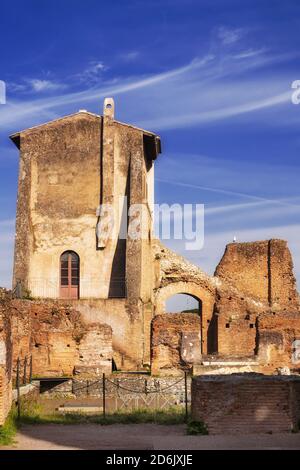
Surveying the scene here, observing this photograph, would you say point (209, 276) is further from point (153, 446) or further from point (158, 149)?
point (153, 446)

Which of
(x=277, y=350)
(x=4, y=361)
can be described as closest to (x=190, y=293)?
(x=277, y=350)

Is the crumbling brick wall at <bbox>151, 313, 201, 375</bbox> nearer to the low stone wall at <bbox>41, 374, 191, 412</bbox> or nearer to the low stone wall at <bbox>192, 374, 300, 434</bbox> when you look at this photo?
the low stone wall at <bbox>41, 374, 191, 412</bbox>

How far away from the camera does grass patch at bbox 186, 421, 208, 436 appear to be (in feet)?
41.2

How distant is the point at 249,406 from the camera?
1264cm

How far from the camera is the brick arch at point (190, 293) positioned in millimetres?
29062

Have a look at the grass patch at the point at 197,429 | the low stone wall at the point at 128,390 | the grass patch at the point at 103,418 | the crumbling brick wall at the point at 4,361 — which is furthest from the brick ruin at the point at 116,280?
the grass patch at the point at 197,429

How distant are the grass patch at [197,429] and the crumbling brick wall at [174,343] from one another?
8.56 m

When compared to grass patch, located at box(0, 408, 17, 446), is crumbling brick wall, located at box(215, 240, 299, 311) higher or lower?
higher

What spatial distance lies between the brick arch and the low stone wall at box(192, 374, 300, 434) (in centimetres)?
1613

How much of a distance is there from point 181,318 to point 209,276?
8.45 metres

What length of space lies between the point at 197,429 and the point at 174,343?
9.02 metres

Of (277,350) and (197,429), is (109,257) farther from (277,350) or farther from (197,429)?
(197,429)

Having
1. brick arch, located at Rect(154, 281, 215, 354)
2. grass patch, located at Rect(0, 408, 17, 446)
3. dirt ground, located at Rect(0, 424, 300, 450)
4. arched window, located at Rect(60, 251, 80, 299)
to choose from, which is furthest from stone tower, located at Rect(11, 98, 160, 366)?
dirt ground, located at Rect(0, 424, 300, 450)

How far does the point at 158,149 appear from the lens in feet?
97.1
